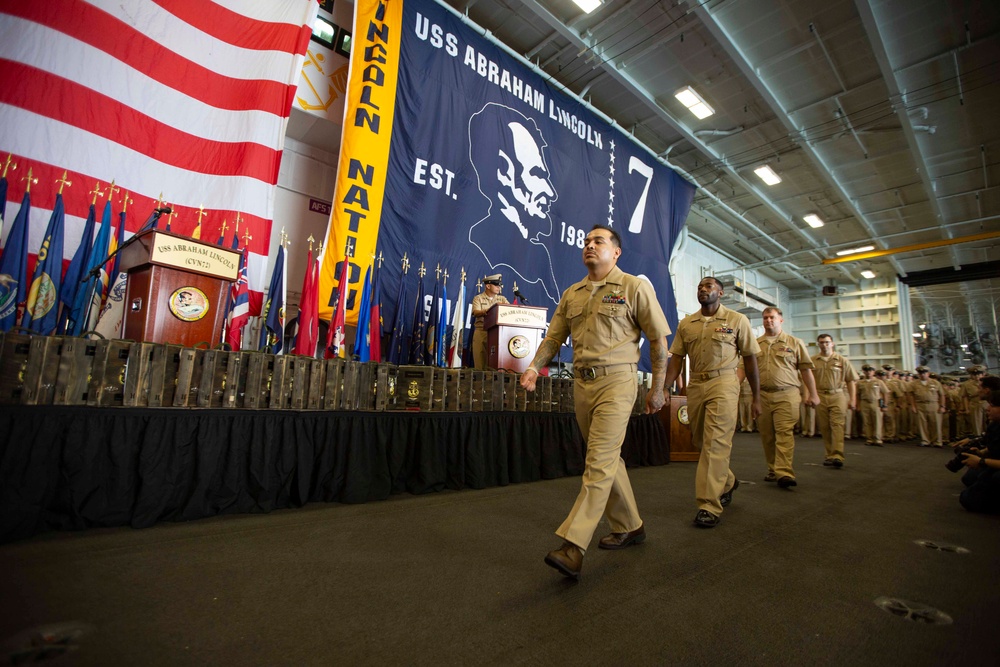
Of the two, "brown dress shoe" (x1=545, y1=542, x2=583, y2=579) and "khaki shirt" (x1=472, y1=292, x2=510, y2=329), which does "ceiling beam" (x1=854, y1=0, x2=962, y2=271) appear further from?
"brown dress shoe" (x1=545, y1=542, x2=583, y2=579)

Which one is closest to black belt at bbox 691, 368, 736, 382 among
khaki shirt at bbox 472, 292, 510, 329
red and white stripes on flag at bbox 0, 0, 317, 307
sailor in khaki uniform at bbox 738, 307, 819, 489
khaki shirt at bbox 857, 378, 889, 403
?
sailor in khaki uniform at bbox 738, 307, 819, 489

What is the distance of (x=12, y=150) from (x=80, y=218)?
0.55 meters

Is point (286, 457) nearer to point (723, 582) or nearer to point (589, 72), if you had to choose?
point (723, 582)

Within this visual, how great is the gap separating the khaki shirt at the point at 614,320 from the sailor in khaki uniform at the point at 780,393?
7.44 feet

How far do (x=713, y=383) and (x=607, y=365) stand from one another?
1229 millimetres

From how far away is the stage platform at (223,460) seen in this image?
201 cm

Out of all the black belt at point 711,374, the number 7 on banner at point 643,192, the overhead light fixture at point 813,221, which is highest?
the overhead light fixture at point 813,221

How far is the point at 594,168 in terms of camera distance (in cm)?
729

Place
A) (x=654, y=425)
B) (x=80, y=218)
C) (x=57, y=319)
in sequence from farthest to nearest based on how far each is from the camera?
(x=654, y=425)
(x=80, y=218)
(x=57, y=319)

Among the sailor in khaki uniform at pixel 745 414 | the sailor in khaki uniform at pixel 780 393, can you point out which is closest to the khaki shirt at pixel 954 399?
the sailor in khaki uniform at pixel 745 414

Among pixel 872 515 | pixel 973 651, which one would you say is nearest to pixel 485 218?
pixel 872 515

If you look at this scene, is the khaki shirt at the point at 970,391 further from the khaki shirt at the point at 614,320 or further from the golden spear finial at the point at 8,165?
the golden spear finial at the point at 8,165

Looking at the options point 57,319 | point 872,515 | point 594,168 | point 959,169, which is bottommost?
point 872,515

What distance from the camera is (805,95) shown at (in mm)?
7754
